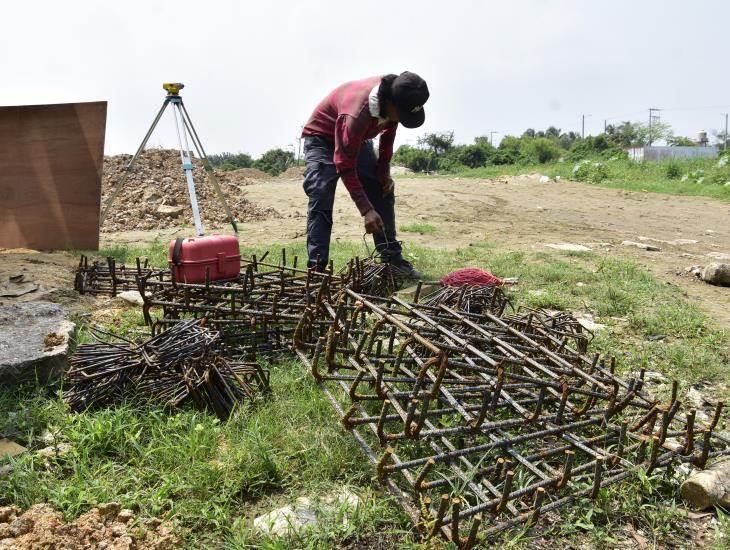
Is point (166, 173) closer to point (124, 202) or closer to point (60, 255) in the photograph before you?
point (124, 202)

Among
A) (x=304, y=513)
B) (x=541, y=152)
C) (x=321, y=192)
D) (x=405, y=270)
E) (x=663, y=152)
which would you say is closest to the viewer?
(x=304, y=513)

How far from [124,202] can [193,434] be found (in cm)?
A: 1058

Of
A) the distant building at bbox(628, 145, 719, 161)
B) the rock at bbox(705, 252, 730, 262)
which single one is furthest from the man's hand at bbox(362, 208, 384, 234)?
the distant building at bbox(628, 145, 719, 161)

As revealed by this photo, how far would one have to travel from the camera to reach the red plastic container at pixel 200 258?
12.3 feet

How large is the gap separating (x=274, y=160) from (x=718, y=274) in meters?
45.4

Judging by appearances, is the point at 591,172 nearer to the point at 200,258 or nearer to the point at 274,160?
the point at 200,258

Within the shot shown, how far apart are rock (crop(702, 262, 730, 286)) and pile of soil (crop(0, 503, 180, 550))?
18.2 ft

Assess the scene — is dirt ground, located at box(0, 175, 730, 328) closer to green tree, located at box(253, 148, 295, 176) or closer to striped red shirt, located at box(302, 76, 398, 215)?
striped red shirt, located at box(302, 76, 398, 215)

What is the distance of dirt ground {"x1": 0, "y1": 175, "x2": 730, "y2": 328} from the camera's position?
5758 millimetres

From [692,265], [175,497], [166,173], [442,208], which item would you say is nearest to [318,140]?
[175,497]

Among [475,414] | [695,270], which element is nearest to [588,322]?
[475,414]

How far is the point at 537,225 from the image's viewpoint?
10062 millimetres

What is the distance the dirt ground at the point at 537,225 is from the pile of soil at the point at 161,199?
1.87 feet

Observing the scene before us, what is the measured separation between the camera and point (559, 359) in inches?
99.7
